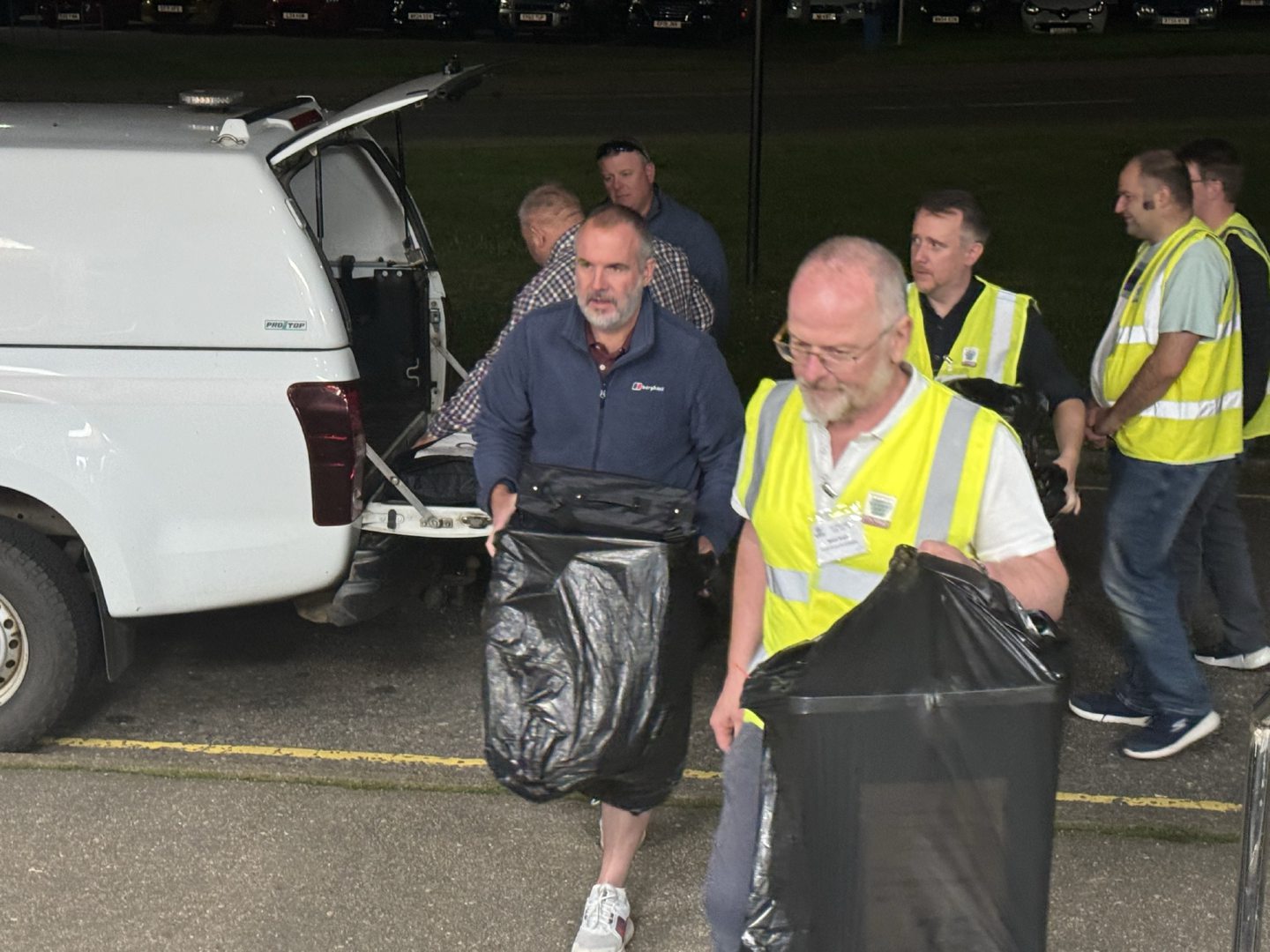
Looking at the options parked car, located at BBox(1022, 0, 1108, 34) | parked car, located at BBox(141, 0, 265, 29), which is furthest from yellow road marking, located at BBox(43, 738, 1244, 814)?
parked car, located at BBox(141, 0, 265, 29)

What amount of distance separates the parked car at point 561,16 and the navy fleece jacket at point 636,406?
1105 inches

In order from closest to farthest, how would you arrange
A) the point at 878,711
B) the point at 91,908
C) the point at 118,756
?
the point at 878,711 → the point at 91,908 → the point at 118,756

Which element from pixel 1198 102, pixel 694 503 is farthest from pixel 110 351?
pixel 1198 102

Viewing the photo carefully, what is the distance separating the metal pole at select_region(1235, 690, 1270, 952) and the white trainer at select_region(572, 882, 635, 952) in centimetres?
154

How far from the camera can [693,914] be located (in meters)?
4.60

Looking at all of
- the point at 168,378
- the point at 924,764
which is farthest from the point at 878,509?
the point at 168,378

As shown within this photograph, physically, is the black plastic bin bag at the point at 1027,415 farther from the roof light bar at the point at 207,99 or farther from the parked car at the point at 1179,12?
the parked car at the point at 1179,12

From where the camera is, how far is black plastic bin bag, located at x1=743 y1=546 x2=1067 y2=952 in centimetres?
297

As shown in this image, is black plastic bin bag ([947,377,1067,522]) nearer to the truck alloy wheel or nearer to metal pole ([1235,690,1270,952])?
metal pole ([1235,690,1270,952])

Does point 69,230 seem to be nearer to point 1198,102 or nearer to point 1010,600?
point 1010,600

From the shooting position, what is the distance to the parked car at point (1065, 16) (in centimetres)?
3186

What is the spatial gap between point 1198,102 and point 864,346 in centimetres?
2121

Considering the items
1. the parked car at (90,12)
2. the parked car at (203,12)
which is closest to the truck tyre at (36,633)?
the parked car at (203,12)

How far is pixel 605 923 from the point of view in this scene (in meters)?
4.36
